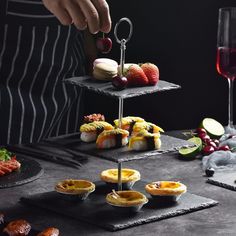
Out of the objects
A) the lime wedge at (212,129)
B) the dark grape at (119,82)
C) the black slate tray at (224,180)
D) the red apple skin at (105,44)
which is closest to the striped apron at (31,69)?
the lime wedge at (212,129)

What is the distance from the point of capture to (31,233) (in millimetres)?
2152

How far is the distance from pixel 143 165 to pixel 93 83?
45cm

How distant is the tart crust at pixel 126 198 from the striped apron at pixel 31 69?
1.48 metres

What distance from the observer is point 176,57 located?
4422 millimetres

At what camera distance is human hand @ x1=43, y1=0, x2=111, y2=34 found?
2.29 m

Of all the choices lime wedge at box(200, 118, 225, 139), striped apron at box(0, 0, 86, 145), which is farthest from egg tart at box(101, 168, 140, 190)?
striped apron at box(0, 0, 86, 145)

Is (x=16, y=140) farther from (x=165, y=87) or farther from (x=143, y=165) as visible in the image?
(x=165, y=87)

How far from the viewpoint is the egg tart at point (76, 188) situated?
2.46 metres

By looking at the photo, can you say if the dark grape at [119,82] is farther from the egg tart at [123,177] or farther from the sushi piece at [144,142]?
the egg tart at [123,177]

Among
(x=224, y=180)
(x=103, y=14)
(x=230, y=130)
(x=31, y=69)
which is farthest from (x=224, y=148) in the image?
(x=31, y=69)

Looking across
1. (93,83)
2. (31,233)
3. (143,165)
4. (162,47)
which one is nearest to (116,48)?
(162,47)

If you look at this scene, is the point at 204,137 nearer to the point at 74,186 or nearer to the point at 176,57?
the point at 74,186

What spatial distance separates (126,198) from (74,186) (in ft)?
0.58

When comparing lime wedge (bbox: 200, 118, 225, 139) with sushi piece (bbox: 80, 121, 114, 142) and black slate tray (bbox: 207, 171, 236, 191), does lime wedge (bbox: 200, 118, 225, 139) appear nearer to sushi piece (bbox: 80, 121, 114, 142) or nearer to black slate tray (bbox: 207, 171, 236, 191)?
black slate tray (bbox: 207, 171, 236, 191)
